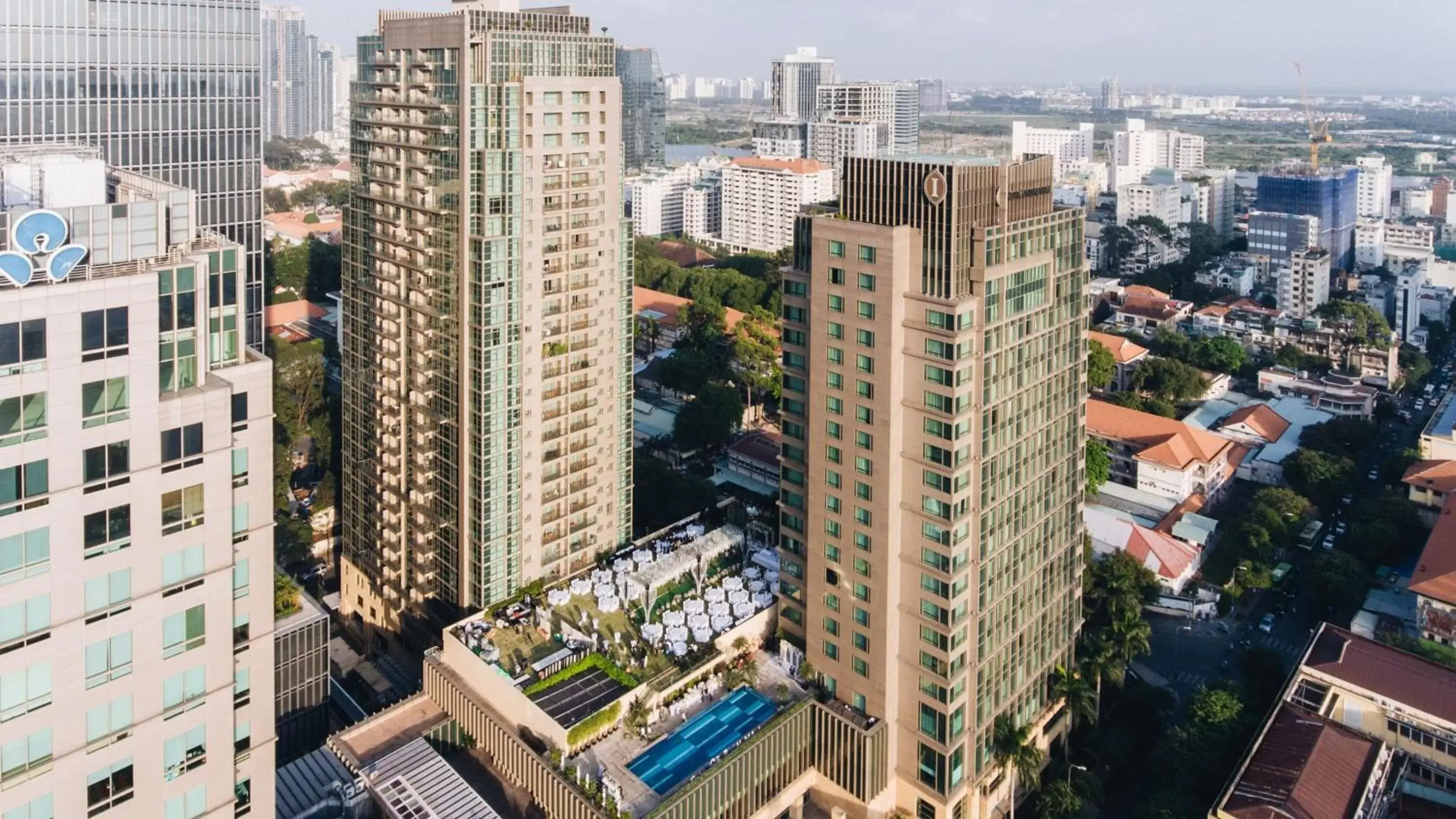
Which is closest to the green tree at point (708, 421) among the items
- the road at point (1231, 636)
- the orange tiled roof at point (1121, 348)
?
the road at point (1231, 636)

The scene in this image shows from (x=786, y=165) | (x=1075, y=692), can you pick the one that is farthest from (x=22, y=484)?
(x=786, y=165)

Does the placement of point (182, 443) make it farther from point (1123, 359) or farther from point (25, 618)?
point (1123, 359)

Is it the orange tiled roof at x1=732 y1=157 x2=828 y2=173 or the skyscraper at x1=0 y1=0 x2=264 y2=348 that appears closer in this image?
the skyscraper at x1=0 y1=0 x2=264 y2=348

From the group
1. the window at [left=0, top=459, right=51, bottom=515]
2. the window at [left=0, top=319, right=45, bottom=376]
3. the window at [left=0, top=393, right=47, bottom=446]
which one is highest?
the window at [left=0, top=319, right=45, bottom=376]

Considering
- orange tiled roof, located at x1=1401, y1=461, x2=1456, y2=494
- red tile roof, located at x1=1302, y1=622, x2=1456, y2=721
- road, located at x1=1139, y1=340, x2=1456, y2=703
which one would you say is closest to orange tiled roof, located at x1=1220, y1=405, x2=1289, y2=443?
orange tiled roof, located at x1=1401, y1=461, x2=1456, y2=494

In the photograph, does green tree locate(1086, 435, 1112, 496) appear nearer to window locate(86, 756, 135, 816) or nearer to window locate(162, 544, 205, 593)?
window locate(162, 544, 205, 593)

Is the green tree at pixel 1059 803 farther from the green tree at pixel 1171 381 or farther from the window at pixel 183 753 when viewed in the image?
the green tree at pixel 1171 381

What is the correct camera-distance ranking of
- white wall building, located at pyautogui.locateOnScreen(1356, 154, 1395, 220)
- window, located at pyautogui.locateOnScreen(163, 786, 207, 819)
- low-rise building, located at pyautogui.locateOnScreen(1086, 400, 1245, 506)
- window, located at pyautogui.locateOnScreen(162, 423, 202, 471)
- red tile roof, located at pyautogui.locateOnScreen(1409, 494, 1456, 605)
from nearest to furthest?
1. window, located at pyautogui.locateOnScreen(162, 423, 202, 471)
2. window, located at pyautogui.locateOnScreen(163, 786, 207, 819)
3. red tile roof, located at pyautogui.locateOnScreen(1409, 494, 1456, 605)
4. low-rise building, located at pyautogui.locateOnScreen(1086, 400, 1245, 506)
5. white wall building, located at pyautogui.locateOnScreen(1356, 154, 1395, 220)
